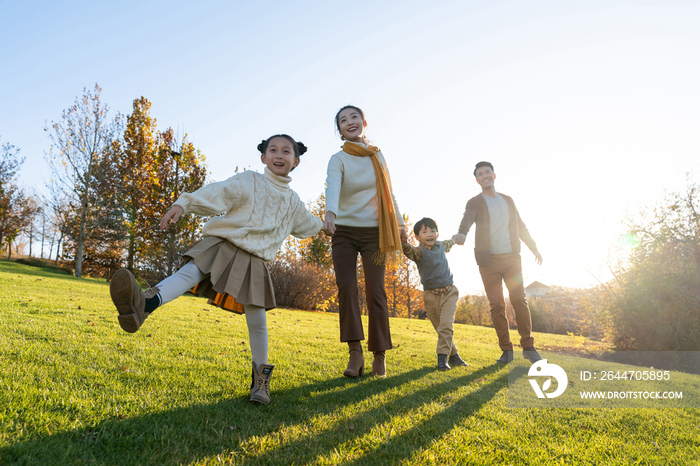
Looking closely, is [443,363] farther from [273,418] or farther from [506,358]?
[273,418]

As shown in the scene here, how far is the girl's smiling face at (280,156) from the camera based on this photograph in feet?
9.39

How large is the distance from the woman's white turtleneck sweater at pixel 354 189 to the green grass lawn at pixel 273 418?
146cm

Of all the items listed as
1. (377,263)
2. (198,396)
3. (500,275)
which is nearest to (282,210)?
(377,263)

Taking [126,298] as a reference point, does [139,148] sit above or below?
above

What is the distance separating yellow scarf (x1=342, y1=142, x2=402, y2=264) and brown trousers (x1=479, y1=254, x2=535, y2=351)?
1893 millimetres

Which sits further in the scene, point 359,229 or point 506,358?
point 506,358

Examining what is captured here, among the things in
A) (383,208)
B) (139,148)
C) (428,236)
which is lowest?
(428,236)

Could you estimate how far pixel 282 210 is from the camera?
9.28 ft

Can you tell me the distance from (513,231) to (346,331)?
9.66ft

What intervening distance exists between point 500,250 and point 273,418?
12.5 ft

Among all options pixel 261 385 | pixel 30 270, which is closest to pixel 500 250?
pixel 261 385

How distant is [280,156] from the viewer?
2.86 m

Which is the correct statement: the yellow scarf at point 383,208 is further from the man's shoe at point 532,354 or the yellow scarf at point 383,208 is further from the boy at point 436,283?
the man's shoe at point 532,354

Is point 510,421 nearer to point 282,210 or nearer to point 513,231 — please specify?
point 282,210
